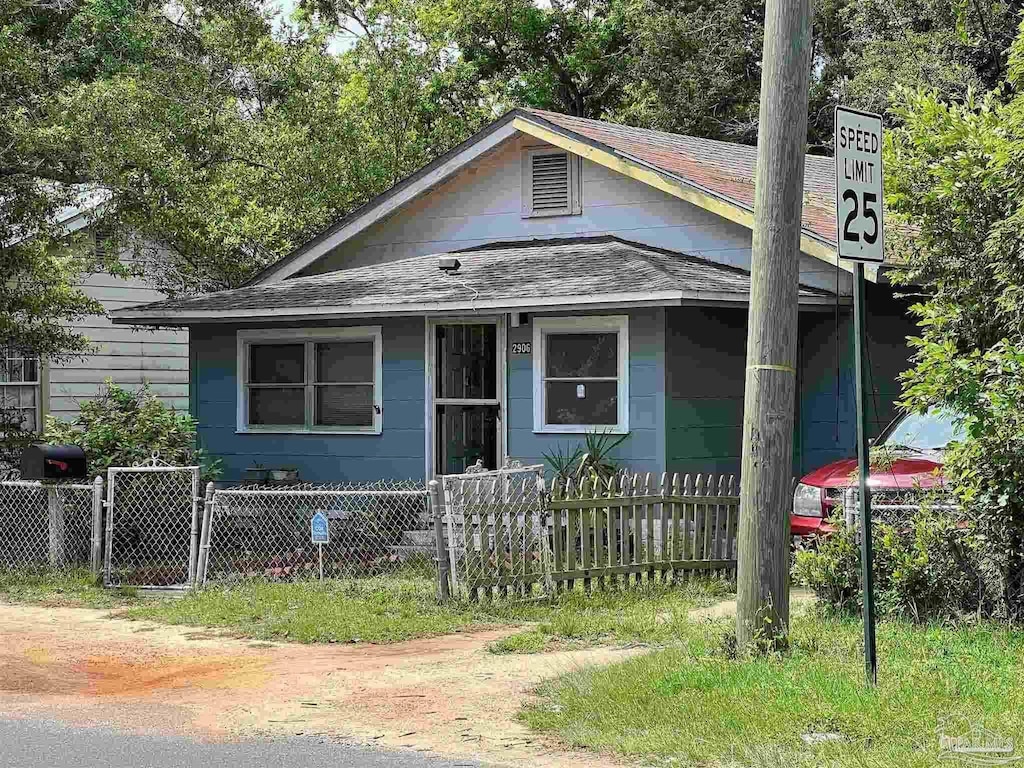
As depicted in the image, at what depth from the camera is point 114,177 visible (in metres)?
17.7

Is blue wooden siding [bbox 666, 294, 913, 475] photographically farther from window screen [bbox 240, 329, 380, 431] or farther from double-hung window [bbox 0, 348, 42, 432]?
double-hung window [bbox 0, 348, 42, 432]

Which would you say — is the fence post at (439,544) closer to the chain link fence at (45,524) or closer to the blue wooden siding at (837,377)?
the chain link fence at (45,524)

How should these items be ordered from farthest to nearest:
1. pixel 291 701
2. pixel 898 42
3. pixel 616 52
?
pixel 616 52 < pixel 898 42 < pixel 291 701

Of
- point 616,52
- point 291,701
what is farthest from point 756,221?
point 616,52

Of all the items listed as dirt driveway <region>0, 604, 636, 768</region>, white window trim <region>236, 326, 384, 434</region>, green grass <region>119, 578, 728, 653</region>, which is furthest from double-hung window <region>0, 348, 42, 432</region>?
dirt driveway <region>0, 604, 636, 768</region>

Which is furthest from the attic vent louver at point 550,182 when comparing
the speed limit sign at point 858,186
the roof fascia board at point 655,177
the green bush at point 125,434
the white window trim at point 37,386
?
the speed limit sign at point 858,186

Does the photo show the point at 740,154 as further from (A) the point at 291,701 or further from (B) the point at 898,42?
(A) the point at 291,701

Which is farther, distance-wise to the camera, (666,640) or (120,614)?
(120,614)

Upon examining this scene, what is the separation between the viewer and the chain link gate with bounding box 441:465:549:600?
11875 mm

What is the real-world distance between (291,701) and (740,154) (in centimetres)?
1449

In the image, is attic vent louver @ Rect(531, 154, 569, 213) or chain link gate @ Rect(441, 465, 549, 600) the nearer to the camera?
chain link gate @ Rect(441, 465, 549, 600)

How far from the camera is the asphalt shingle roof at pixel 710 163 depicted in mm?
16812

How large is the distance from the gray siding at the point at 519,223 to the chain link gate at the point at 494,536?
5487mm

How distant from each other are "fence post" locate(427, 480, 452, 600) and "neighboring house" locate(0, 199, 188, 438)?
10380mm
